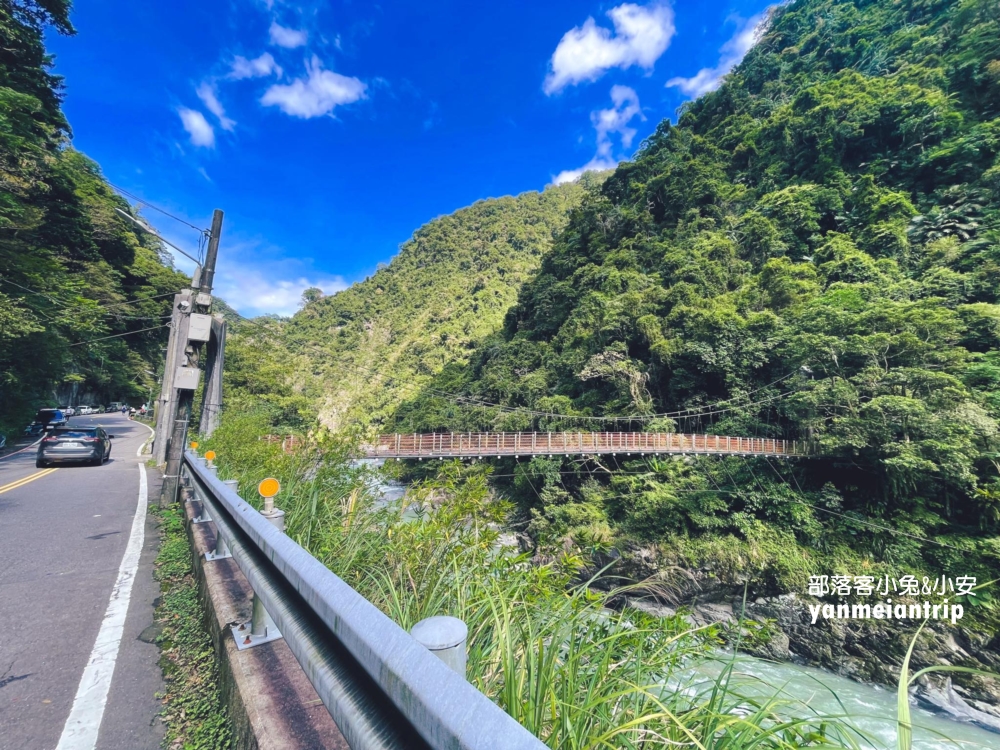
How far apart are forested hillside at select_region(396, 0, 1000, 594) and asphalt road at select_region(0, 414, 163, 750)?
1.83 metres

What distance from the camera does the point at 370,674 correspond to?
2.32 ft

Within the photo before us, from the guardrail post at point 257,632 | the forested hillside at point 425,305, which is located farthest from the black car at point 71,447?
the forested hillside at point 425,305

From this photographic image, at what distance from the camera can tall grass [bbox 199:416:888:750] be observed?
3.08ft

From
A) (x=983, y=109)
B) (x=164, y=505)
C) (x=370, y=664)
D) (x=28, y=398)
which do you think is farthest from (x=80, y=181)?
(x=983, y=109)

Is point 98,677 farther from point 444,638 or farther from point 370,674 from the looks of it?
point 444,638

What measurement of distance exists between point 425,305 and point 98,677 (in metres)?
64.8

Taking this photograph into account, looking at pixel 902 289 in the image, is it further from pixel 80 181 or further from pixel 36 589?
pixel 80 181

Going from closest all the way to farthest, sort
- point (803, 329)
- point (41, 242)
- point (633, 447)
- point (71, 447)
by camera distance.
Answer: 1. point (71, 447)
2. point (41, 242)
3. point (633, 447)
4. point (803, 329)

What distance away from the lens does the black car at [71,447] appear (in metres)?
6.88

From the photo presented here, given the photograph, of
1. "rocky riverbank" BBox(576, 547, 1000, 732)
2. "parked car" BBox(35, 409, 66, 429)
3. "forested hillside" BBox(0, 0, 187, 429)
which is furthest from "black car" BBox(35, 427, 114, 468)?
"rocky riverbank" BBox(576, 547, 1000, 732)

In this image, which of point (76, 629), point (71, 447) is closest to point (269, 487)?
point (76, 629)

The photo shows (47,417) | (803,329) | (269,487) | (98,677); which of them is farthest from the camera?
(803,329)

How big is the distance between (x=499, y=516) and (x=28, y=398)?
1812cm

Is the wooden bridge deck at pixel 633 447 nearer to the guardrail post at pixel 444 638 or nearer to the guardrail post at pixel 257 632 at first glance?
the guardrail post at pixel 257 632
